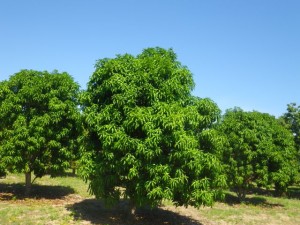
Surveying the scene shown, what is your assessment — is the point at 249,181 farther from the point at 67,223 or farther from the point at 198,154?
the point at 67,223

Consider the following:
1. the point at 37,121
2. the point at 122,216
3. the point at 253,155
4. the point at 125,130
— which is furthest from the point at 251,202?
the point at 37,121

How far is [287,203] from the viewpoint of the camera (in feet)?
101

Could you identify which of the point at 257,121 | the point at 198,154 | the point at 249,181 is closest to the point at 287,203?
the point at 249,181

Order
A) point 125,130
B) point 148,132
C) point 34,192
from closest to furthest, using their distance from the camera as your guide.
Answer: point 148,132 → point 125,130 → point 34,192

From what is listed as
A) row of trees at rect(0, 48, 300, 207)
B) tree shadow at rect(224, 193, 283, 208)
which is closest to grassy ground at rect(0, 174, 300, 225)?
tree shadow at rect(224, 193, 283, 208)

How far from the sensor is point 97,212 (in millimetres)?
20188

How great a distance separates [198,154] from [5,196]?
15.2 m

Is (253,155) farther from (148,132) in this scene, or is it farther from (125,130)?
(148,132)

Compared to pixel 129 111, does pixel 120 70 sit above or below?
above

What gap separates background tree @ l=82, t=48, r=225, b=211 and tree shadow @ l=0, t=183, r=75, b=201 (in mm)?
8465

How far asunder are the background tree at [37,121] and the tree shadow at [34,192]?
2.13m

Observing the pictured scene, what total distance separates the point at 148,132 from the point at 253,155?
1455 centimetres

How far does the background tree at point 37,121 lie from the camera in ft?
71.2

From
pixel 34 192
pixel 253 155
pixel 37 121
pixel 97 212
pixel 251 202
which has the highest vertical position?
pixel 37 121
